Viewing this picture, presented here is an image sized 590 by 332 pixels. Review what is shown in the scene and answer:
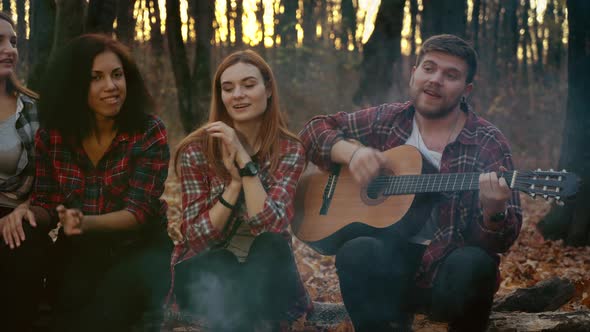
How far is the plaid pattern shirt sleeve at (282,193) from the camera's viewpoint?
335 cm

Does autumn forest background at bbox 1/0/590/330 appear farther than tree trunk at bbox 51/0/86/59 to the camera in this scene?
Yes

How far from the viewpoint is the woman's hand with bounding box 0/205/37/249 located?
11.1 feet

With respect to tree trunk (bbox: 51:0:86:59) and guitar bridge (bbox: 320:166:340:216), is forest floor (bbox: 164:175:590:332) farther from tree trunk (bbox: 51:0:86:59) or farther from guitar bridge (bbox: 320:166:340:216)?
tree trunk (bbox: 51:0:86:59)

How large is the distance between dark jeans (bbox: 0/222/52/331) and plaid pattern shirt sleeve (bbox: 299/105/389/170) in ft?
4.99

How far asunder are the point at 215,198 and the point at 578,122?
3627 millimetres

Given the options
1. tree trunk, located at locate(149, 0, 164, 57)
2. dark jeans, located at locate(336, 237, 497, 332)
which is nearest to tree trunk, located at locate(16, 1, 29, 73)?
tree trunk, located at locate(149, 0, 164, 57)

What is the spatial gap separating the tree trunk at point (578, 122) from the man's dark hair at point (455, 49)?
8.62ft

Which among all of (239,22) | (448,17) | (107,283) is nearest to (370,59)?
(448,17)

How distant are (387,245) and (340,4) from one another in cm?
872

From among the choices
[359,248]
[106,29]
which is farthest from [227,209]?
[106,29]

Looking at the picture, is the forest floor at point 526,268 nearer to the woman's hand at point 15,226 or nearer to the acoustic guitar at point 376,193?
the acoustic guitar at point 376,193

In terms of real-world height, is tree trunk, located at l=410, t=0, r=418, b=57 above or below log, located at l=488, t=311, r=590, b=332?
above

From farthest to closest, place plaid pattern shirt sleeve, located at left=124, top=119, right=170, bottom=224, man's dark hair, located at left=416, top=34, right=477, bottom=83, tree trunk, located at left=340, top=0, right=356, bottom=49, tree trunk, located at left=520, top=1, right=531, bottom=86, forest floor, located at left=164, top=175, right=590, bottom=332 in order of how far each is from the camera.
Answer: tree trunk, located at left=340, top=0, right=356, bottom=49, tree trunk, located at left=520, top=1, right=531, bottom=86, forest floor, located at left=164, top=175, right=590, bottom=332, plaid pattern shirt sleeve, located at left=124, top=119, right=170, bottom=224, man's dark hair, located at left=416, top=34, right=477, bottom=83

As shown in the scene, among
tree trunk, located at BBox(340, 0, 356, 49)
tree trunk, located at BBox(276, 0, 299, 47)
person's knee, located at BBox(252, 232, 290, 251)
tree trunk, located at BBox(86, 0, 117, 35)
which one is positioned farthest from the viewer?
tree trunk, located at BBox(340, 0, 356, 49)
